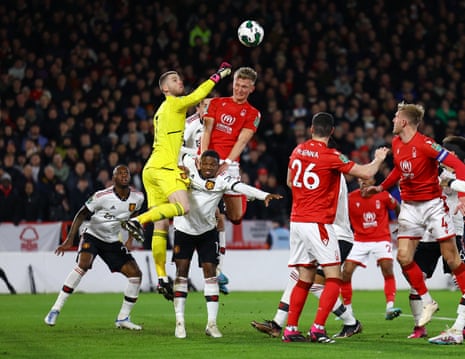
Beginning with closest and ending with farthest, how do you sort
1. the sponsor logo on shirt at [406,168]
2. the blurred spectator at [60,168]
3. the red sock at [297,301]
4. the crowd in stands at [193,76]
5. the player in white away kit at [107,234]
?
the red sock at [297,301] → the sponsor logo on shirt at [406,168] → the player in white away kit at [107,234] → the blurred spectator at [60,168] → the crowd in stands at [193,76]

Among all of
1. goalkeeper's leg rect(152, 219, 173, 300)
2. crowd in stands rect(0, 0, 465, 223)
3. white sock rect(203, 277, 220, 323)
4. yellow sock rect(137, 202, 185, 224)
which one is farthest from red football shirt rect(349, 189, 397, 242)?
crowd in stands rect(0, 0, 465, 223)

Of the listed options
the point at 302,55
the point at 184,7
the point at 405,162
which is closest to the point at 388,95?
the point at 302,55

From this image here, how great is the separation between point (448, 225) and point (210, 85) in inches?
133

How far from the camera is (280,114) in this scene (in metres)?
23.5

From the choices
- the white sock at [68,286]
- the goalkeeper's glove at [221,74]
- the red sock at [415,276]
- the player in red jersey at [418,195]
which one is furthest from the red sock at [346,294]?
the white sock at [68,286]

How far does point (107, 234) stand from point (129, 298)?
3.77 feet

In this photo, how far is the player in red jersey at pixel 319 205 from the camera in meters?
10.5

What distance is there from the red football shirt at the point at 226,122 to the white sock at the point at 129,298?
213 cm

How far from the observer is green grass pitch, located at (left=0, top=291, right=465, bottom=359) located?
971cm

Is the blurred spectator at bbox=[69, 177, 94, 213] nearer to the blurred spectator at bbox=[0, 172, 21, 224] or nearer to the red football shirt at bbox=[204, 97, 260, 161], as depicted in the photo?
the blurred spectator at bbox=[0, 172, 21, 224]

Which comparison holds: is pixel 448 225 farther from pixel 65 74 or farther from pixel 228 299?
pixel 65 74

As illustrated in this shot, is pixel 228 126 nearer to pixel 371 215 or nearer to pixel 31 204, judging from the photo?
pixel 371 215

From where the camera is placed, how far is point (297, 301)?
1080 cm

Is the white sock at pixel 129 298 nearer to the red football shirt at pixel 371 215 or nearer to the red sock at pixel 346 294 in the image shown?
the red sock at pixel 346 294
